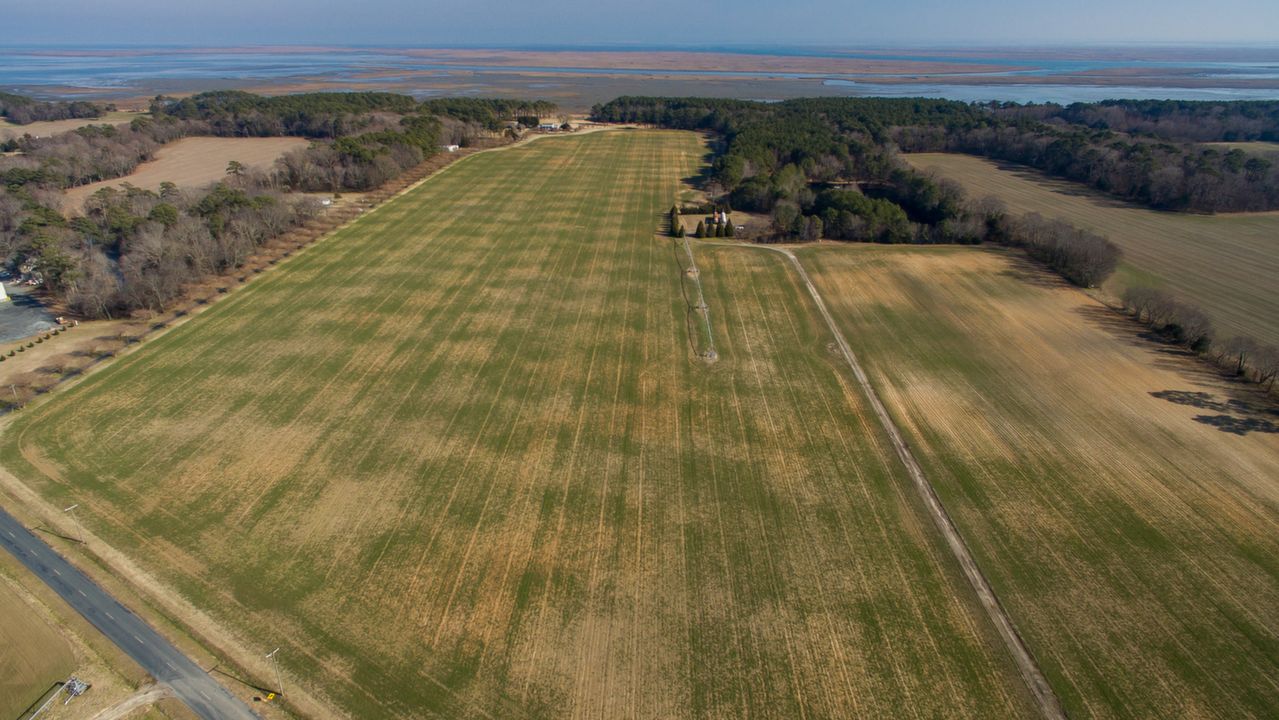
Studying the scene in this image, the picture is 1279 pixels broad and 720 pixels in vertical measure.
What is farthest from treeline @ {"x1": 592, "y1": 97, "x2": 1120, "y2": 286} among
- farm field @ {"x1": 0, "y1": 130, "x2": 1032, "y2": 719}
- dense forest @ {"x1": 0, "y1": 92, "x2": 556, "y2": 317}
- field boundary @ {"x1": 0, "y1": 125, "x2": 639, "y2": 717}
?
field boundary @ {"x1": 0, "y1": 125, "x2": 639, "y2": 717}

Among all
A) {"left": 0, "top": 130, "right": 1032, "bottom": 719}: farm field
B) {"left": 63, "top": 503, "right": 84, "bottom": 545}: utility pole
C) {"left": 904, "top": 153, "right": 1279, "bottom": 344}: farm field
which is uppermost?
{"left": 904, "top": 153, "right": 1279, "bottom": 344}: farm field

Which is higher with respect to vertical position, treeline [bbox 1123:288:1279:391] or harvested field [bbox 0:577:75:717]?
treeline [bbox 1123:288:1279:391]

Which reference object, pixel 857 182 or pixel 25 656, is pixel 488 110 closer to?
A: pixel 857 182

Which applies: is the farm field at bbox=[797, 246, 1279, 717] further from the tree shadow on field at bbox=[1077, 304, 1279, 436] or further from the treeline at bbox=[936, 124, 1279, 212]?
the treeline at bbox=[936, 124, 1279, 212]

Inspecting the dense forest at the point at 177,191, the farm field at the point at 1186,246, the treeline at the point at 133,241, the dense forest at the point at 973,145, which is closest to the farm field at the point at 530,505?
the treeline at the point at 133,241

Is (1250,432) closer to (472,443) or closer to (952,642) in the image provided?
(952,642)
